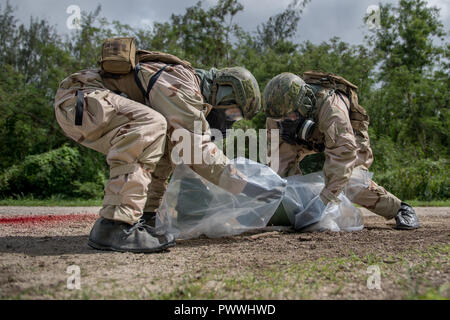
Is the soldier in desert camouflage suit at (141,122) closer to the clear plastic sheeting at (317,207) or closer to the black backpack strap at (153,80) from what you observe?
the black backpack strap at (153,80)

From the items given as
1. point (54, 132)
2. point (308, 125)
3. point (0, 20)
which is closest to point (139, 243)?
point (308, 125)

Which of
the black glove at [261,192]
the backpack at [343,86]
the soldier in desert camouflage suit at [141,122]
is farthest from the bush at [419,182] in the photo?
the soldier in desert camouflage suit at [141,122]

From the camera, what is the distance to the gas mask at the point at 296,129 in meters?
3.91

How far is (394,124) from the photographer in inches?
584

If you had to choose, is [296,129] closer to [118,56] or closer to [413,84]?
[118,56]

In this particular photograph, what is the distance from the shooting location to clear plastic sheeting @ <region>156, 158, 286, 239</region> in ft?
11.1

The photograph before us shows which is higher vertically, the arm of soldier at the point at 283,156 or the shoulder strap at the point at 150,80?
the shoulder strap at the point at 150,80

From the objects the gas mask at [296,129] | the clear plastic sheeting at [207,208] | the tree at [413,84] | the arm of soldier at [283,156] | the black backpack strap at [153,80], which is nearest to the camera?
the black backpack strap at [153,80]

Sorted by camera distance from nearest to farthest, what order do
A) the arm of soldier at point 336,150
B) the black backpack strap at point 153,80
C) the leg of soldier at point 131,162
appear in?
the leg of soldier at point 131,162 → the black backpack strap at point 153,80 → the arm of soldier at point 336,150

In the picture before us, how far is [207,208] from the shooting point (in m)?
3.44

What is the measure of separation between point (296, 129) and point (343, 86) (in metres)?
0.67

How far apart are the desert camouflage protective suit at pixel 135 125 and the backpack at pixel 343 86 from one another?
155 cm

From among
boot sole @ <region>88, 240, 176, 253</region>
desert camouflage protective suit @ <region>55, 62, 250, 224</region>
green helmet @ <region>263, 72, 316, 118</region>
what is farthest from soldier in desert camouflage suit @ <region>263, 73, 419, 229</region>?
boot sole @ <region>88, 240, 176, 253</region>

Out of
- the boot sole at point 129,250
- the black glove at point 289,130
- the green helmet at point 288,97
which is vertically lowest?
the boot sole at point 129,250
